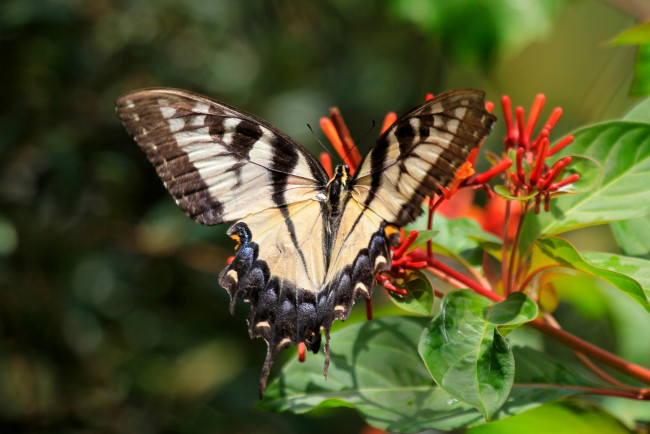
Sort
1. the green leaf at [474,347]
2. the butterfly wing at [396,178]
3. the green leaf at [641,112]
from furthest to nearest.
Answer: the green leaf at [641,112], the butterfly wing at [396,178], the green leaf at [474,347]

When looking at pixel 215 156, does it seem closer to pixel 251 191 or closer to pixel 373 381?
pixel 251 191

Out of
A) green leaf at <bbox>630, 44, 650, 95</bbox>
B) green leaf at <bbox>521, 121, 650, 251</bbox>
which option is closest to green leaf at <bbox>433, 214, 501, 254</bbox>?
green leaf at <bbox>521, 121, 650, 251</bbox>

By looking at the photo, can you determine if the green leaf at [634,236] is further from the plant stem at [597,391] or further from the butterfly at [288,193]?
the butterfly at [288,193]

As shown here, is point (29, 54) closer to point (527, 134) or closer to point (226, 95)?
point (226, 95)

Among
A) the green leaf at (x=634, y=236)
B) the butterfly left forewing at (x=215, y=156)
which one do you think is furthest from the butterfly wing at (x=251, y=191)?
the green leaf at (x=634, y=236)

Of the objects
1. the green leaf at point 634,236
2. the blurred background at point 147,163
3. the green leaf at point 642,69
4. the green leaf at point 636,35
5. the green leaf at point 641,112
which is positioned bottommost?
the blurred background at point 147,163

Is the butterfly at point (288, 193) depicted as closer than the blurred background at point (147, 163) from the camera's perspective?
Yes
